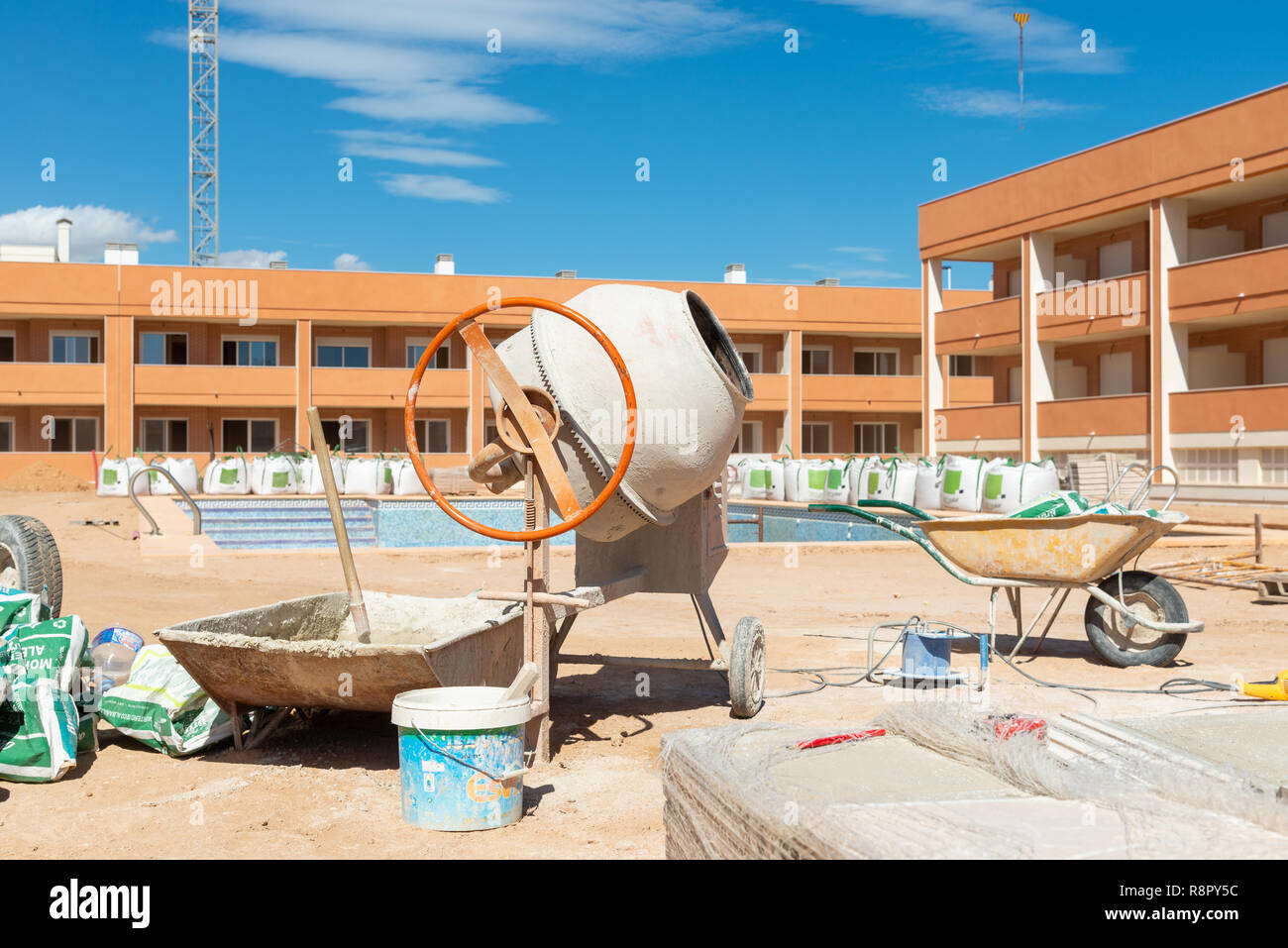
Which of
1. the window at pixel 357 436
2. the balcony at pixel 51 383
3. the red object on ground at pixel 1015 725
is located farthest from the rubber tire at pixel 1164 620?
the balcony at pixel 51 383

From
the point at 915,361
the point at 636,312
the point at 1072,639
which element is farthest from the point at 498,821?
the point at 915,361

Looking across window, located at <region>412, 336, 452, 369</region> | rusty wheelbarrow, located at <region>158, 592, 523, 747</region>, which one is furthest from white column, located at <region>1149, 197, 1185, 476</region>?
rusty wheelbarrow, located at <region>158, 592, 523, 747</region>

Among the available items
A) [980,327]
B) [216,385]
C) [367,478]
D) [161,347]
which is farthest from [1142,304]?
[161,347]

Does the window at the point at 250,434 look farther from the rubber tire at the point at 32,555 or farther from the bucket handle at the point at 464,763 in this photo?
the bucket handle at the point at 464,763

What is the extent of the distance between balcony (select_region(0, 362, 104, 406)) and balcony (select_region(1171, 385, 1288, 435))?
32.6 metres

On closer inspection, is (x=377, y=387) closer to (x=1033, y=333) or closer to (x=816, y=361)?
(x=816, y=361)

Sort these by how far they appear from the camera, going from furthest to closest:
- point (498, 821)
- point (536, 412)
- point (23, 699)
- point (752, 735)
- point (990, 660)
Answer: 1. point (990, 660)
2. point (536, 412)
3. point (23, 699)
4. point (498, 821)
5. point (752, 735)

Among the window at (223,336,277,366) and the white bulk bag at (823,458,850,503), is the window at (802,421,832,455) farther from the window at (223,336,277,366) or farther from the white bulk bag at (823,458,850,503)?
the window at (223,336,277,366)

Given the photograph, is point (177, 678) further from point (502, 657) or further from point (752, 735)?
point (752, 735)

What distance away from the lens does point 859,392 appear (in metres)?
43.9

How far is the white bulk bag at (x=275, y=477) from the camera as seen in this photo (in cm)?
3027

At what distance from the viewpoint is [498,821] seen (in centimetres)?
449

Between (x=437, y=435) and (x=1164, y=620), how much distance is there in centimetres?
3581
